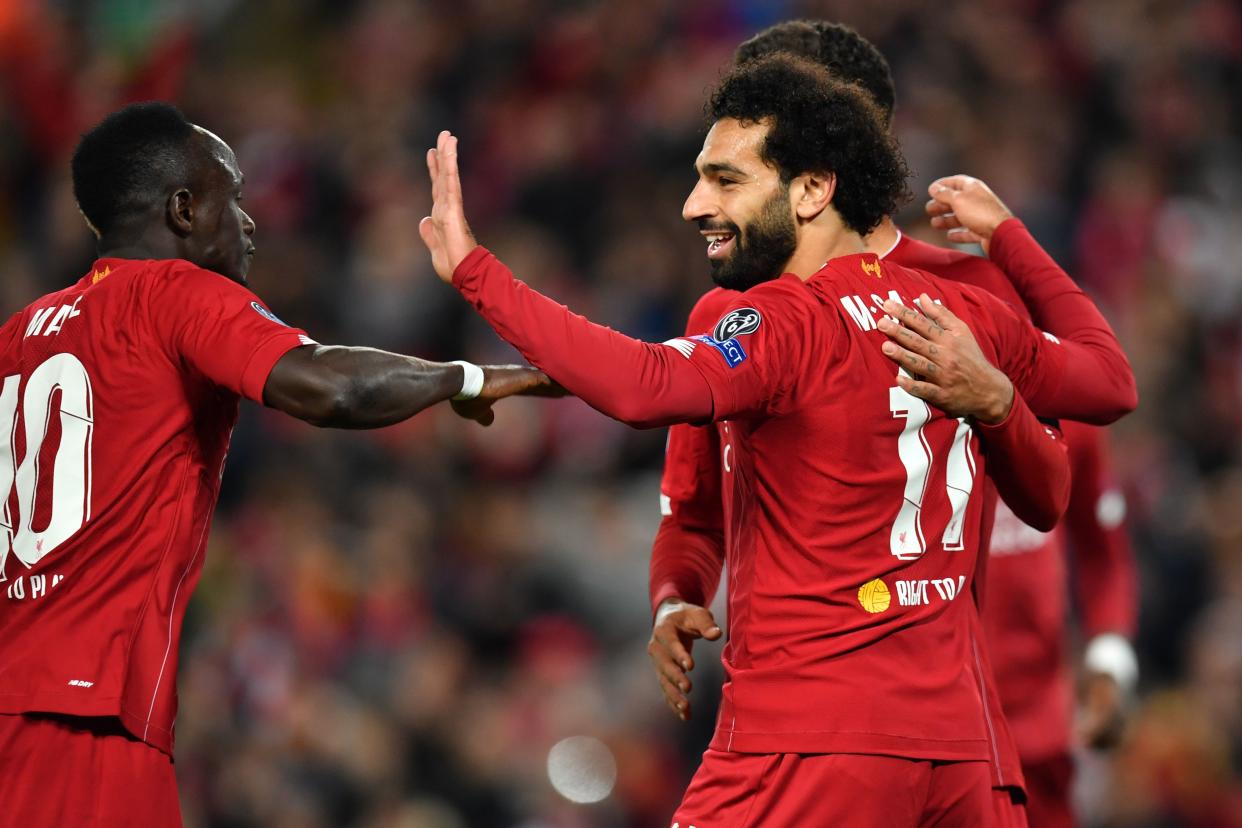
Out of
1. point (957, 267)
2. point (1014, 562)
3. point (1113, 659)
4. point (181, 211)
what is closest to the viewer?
point (181, 211)

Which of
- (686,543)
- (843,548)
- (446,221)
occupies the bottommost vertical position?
(843,548)

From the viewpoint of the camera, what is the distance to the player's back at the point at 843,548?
3350 mm

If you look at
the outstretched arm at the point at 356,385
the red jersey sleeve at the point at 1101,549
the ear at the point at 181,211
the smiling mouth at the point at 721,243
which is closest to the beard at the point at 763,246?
the smiling mouth at the point at 721,243

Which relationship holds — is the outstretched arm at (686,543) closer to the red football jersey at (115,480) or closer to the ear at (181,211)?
the red football jersey at (115,480)

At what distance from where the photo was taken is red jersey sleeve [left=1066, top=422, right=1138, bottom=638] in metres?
5.29

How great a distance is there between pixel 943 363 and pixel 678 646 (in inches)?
39.1

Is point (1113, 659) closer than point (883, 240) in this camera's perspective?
No

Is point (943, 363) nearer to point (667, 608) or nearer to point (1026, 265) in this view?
point (1026, 265)

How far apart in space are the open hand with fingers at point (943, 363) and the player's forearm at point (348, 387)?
1.01 meters

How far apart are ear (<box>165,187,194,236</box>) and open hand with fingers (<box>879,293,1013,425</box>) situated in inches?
62.5

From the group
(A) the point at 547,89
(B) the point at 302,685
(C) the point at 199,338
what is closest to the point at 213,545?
→ (B) the point at 302,685

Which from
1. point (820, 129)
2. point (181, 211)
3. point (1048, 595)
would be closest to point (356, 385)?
point (181, 211)

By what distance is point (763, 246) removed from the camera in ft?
11.9

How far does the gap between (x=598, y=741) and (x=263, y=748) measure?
154 centimetres
